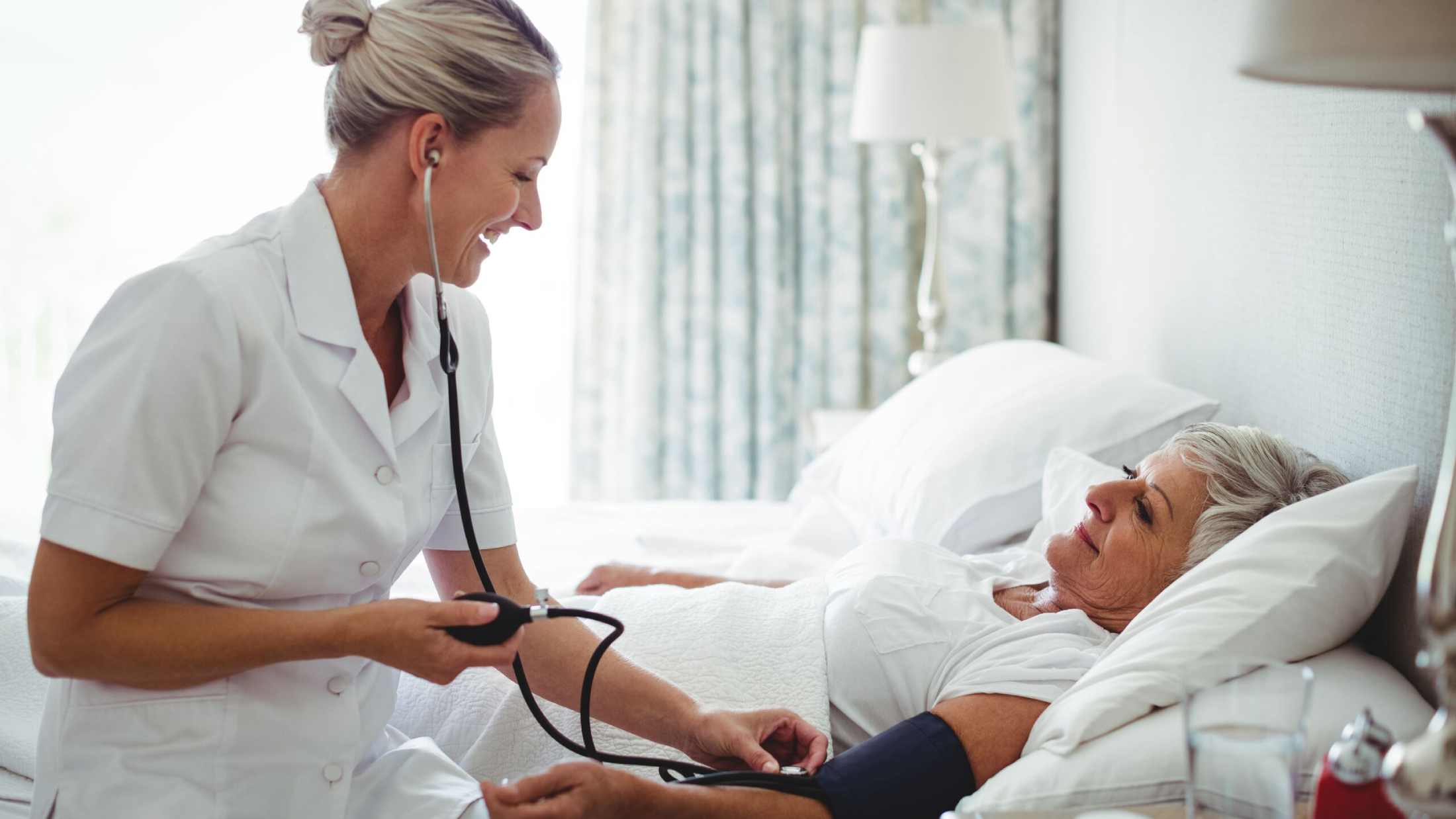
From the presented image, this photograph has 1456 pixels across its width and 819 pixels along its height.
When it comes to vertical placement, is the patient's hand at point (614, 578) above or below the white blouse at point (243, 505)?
below

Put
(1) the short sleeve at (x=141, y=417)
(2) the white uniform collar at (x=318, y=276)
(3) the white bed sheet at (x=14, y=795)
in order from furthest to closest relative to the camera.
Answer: (3) the white bed sheet at (x=14, y=795) < (2) the white uniform collar at (x=318, y=276) < (1) the short sleeve at (x=141, y=417)

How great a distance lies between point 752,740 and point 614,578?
0.70m

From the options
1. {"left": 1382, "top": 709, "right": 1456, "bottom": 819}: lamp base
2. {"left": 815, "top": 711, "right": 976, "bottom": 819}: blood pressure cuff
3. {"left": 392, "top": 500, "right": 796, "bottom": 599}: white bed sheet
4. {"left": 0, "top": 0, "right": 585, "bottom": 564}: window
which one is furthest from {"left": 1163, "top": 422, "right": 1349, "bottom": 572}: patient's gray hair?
{"left": 0, "top": 0, "right": 585, "bottom": 564}: window

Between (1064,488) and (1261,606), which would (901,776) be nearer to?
(1261,606)

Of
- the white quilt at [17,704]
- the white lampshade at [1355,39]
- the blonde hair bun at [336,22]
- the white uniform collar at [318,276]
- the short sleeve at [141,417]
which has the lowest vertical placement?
the white quilt at [17,704]

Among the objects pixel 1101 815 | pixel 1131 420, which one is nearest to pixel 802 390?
pixel 1131 420

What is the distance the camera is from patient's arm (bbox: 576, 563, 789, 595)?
179cm

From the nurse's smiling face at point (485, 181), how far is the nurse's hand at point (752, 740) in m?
0.49

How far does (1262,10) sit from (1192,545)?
0.74m

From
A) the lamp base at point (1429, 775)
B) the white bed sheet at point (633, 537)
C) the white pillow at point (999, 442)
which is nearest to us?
the lamp base at point (1429, 775)

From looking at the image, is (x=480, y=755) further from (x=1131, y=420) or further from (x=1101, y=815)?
(x=1131, y=420)

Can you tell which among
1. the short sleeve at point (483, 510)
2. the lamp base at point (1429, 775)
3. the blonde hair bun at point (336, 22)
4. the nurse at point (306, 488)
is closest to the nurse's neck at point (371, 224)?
the nurse at point (306, 488)

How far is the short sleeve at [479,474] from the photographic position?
1.26m

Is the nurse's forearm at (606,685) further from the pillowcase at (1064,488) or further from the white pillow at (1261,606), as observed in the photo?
the pillowcase at (1064,488)
